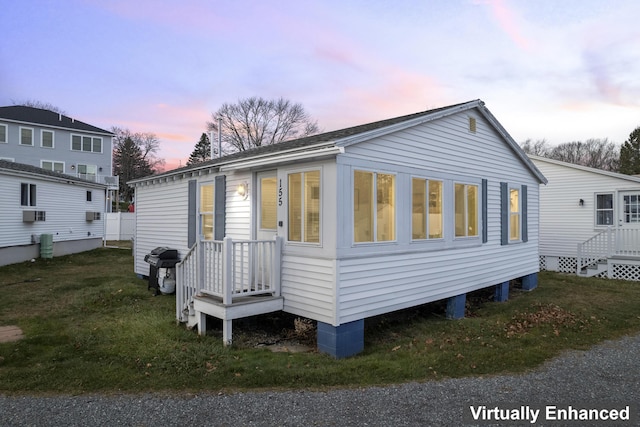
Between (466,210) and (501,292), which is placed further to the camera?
(501,292)

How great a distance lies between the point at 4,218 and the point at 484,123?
1696 centimetres

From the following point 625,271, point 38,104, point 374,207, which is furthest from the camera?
point 38,104

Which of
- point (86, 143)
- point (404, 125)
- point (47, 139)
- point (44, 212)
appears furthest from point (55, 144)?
point (404, 125)

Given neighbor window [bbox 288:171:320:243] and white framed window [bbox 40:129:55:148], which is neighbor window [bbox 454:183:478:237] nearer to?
neighbor window [bbox 288:171:320:243]

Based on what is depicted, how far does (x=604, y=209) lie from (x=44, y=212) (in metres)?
22.5

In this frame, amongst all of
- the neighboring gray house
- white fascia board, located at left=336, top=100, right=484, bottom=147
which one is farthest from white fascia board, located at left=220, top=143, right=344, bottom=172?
the neighboring gray house

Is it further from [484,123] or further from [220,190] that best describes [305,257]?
[484,123]

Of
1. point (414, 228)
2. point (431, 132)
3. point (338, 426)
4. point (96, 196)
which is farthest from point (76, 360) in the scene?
point (96, 196)

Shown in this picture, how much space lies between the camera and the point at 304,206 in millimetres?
6145

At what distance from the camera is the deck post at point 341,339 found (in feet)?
18.3

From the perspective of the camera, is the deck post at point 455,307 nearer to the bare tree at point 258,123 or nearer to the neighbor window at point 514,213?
the neighbor window at point 514,213

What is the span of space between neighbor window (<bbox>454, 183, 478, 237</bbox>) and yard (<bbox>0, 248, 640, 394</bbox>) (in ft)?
5.88

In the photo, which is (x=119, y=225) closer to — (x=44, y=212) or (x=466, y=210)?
(x=44, y=212)

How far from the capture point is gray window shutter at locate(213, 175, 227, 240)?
313 inches
